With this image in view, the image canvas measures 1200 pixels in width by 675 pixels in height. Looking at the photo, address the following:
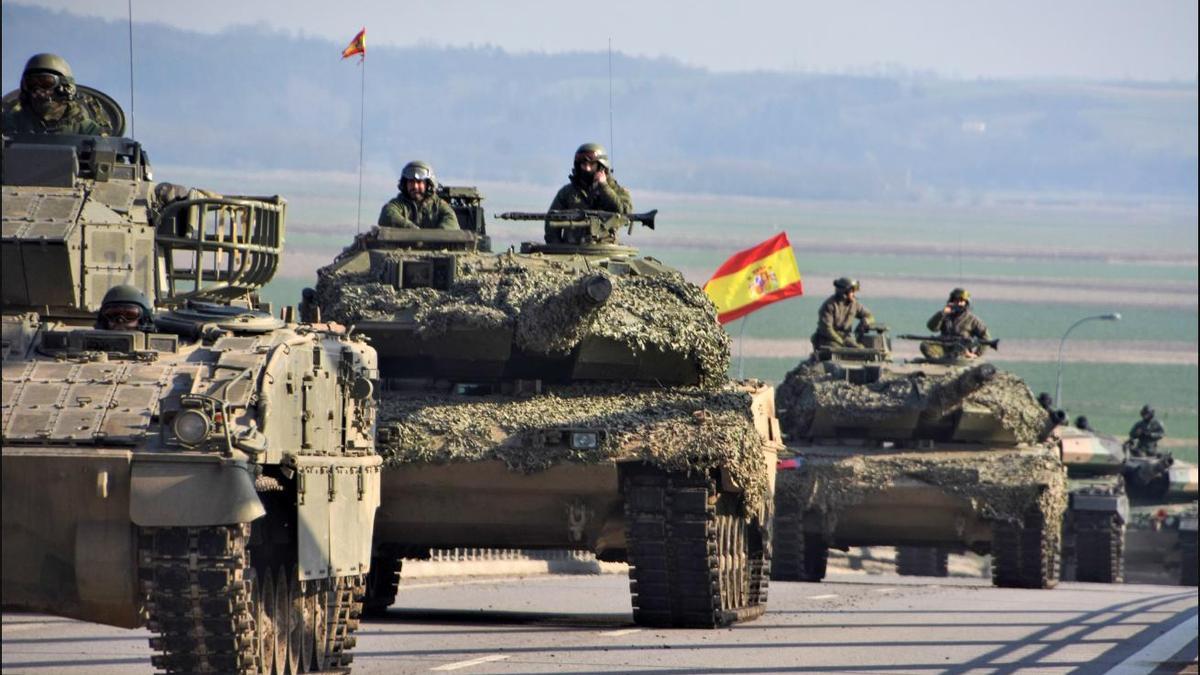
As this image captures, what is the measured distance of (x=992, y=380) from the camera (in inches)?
Result: 1130

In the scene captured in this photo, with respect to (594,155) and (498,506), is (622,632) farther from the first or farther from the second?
(594,155)

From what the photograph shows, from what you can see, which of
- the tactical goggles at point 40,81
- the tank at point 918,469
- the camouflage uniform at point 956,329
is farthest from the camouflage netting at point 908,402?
the tactical goggles at point 40,81

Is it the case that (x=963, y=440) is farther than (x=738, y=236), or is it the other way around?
(x=738, y=236)

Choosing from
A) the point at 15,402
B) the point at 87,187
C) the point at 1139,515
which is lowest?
the point at 1139,515

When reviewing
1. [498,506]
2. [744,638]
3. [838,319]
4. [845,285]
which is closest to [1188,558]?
[838,319]

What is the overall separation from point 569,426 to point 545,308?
1.02 meters

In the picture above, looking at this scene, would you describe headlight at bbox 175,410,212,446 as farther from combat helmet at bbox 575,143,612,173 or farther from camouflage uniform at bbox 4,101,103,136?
combat helmet at bbox 575,143,612,173

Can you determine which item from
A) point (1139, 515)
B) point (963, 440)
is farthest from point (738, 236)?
point (963, 440)

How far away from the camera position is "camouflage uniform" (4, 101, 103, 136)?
17141 millimetres

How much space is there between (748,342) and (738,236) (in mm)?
35306

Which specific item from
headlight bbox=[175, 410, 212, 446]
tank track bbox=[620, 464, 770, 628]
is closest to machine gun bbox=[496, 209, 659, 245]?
tank track bbox=[620, 464, 770, 628]

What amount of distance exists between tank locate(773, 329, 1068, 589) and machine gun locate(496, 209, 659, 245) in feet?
19.2

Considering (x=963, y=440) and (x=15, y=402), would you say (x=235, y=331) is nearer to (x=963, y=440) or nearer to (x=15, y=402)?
(x=15, y=402)

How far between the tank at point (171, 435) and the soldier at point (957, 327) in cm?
1610
